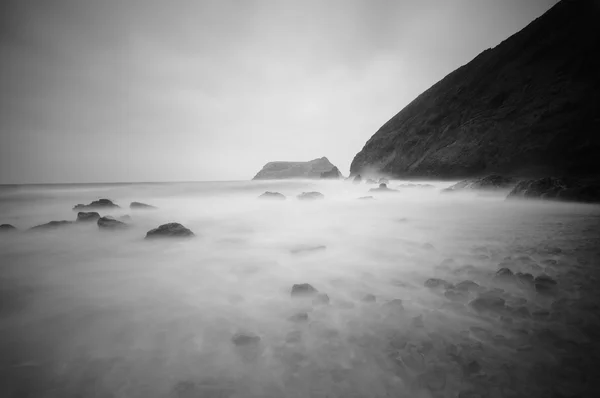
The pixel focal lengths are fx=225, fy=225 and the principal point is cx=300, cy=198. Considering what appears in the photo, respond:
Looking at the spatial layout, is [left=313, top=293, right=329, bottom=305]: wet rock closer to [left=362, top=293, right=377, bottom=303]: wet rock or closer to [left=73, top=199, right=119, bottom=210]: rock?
[left=362, top=293, right=377, bottom=303]: wet rock

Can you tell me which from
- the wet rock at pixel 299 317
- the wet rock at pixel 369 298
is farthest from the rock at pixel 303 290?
the wet rock at pixel 369 298

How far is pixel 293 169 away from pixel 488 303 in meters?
126

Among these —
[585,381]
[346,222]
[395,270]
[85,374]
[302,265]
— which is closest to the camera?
[585,381]

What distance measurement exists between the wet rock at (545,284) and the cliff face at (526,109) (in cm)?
1388

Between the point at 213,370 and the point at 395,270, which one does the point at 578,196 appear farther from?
the point at 213,370

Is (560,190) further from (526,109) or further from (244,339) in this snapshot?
(244,339)

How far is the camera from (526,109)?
1398 cm

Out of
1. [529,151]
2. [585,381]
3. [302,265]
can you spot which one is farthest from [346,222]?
[529,151]

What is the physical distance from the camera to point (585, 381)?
1.22 meters

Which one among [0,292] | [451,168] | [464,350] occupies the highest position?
[451,168]

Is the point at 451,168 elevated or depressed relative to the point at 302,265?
elevated

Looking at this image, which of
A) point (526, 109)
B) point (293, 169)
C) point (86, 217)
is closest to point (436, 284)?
point (86, 217)

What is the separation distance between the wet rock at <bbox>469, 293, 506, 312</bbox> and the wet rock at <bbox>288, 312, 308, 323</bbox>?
148cm

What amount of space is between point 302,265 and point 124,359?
2136 millimetres
